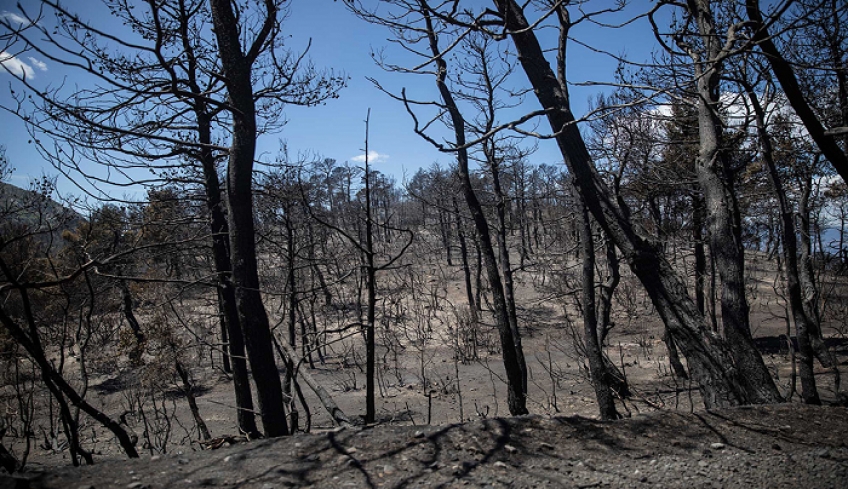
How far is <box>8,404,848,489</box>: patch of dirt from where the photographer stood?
2377mm

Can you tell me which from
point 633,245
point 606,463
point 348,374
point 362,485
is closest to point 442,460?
point 362,485

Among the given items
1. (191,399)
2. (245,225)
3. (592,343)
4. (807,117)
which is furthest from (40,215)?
(592,343)

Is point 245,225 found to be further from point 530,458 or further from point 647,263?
point 647,263

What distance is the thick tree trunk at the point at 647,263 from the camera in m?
3.81

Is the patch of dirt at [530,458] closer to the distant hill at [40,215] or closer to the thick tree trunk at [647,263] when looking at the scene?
the thick tree trunk at [647,263]

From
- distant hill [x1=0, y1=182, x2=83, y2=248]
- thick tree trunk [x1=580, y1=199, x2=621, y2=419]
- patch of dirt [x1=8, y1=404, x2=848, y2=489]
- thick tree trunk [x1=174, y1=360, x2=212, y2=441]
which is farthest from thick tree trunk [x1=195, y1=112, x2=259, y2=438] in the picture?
thick tree trunk [x1=580, y1=199, x2=621, y2=419]

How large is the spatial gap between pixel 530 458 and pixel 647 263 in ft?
7.18

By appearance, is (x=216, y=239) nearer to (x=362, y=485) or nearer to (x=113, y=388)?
(x=362, y=485)

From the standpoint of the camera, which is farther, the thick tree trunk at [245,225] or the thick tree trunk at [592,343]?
the thick tree trunk at [592,343]

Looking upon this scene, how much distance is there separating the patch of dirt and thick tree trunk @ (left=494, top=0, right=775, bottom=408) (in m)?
0.67

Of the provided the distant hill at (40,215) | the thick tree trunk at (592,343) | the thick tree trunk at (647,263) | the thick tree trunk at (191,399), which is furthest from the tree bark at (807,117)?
the thick tree trunk at (191,399)

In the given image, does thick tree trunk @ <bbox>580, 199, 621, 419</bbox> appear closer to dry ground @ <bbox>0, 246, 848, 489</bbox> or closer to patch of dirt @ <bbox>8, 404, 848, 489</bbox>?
dry ground @ <bbox>0, 246, 848, 489</bbox>

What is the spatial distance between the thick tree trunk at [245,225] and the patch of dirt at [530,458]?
1372 millimetres

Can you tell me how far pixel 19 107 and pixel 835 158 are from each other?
6.02m
